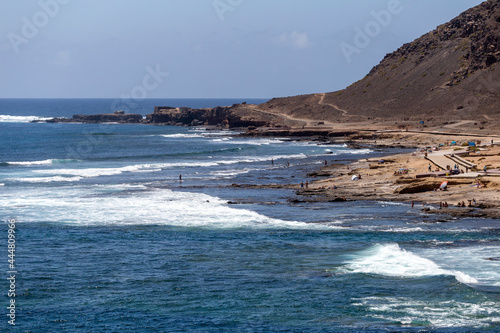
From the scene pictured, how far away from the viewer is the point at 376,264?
Result: 91.2 feet

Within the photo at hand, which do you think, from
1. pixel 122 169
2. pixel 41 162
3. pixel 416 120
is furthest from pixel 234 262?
pixel 416 120

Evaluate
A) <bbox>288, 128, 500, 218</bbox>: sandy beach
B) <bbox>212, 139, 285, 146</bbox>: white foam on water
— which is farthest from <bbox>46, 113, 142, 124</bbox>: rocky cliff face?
Result: <bbox>288, 128, 500, 218</bbox>: sandy beach

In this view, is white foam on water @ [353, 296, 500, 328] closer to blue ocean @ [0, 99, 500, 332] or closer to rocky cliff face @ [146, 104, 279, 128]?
blue ocean @ [0, 99, 500, 332]

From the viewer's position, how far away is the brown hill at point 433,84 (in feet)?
376

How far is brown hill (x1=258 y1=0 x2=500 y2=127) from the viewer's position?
115 metres

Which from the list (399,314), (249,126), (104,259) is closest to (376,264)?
(399,314)

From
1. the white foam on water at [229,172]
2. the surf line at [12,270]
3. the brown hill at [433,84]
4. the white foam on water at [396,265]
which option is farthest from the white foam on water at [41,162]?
the brown hill at [433,84]

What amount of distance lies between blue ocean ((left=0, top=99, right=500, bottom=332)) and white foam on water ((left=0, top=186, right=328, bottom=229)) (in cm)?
12

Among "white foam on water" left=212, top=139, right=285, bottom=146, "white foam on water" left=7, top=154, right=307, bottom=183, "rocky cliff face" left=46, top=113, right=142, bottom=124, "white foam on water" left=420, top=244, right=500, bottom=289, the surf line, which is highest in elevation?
"rocky cliff face" left=46, top=113, right=142, bottom=124

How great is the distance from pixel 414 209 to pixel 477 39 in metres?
100

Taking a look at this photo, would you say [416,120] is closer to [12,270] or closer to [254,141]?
[254,141]

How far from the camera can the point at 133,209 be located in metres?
42.4

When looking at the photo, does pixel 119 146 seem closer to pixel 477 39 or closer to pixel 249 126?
pixel 249 126

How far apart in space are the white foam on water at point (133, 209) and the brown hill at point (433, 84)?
212 ft
